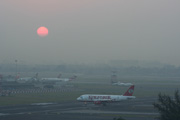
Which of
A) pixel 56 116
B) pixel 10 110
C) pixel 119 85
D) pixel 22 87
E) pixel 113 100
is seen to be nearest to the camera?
pixel 56 116

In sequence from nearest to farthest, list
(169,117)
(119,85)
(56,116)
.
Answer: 1. (169,117)
2. (56,116)
3. (119,85)

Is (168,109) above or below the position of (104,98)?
below

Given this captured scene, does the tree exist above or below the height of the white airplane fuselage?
below

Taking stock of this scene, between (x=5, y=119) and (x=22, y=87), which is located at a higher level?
(x=22, y=87)

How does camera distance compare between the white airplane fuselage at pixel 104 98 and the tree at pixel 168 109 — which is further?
the white airplane fuselage at pixel 104 98

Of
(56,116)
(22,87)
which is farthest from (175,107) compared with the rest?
(22,87)

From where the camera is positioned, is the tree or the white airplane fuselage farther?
the white airplane fuselage

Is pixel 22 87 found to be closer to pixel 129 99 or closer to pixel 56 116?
pixel 129 99

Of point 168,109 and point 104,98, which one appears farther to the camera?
point 104,98

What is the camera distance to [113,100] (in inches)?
2384

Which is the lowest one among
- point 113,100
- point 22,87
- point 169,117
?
point 169,117

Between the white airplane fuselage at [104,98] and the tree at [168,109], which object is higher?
the white airplane fuselage at [104,98]

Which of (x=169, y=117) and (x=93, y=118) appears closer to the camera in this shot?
(x=169, y=117)

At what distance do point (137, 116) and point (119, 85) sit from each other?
70836 mm
